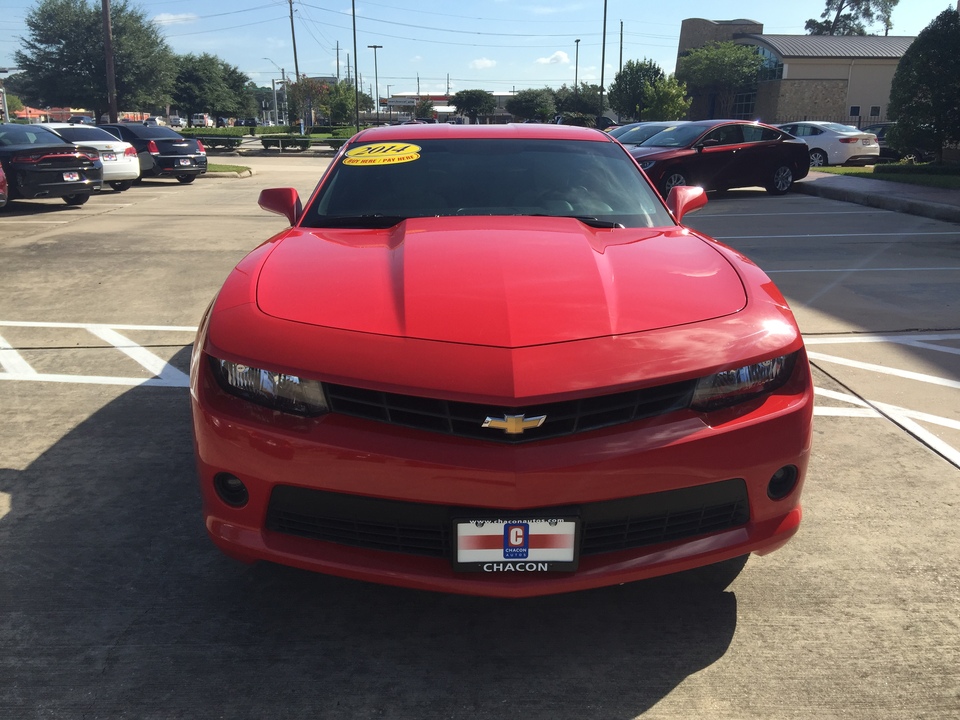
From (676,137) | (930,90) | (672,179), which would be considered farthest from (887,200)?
(930,90)

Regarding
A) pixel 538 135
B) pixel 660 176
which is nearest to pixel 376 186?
pixel 538 135

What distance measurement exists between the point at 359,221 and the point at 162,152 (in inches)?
716

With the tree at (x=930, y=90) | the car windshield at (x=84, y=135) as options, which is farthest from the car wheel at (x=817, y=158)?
the car windshield at (x=84, y=135)

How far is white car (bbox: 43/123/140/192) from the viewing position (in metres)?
17.0

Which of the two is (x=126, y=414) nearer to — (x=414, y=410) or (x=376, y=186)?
(x=376, y=186)

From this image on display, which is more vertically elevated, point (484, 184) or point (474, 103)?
point (474, 103)

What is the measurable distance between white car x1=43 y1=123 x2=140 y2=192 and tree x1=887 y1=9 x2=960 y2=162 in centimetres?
1625

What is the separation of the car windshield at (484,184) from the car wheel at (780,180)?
44.6 ft

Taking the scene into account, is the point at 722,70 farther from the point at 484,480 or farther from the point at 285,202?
the point at 484,480

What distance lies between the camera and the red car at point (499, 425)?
210cm

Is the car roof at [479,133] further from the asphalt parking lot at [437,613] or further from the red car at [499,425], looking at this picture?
the asphalt parking lot at [437,613]

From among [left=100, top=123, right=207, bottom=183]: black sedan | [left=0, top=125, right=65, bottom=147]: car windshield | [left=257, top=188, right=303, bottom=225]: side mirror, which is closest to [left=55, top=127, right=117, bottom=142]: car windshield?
[left=100, top=123, right=207, bottom=183]: black sedan

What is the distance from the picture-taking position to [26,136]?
14078 mm

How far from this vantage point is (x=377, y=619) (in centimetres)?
259
